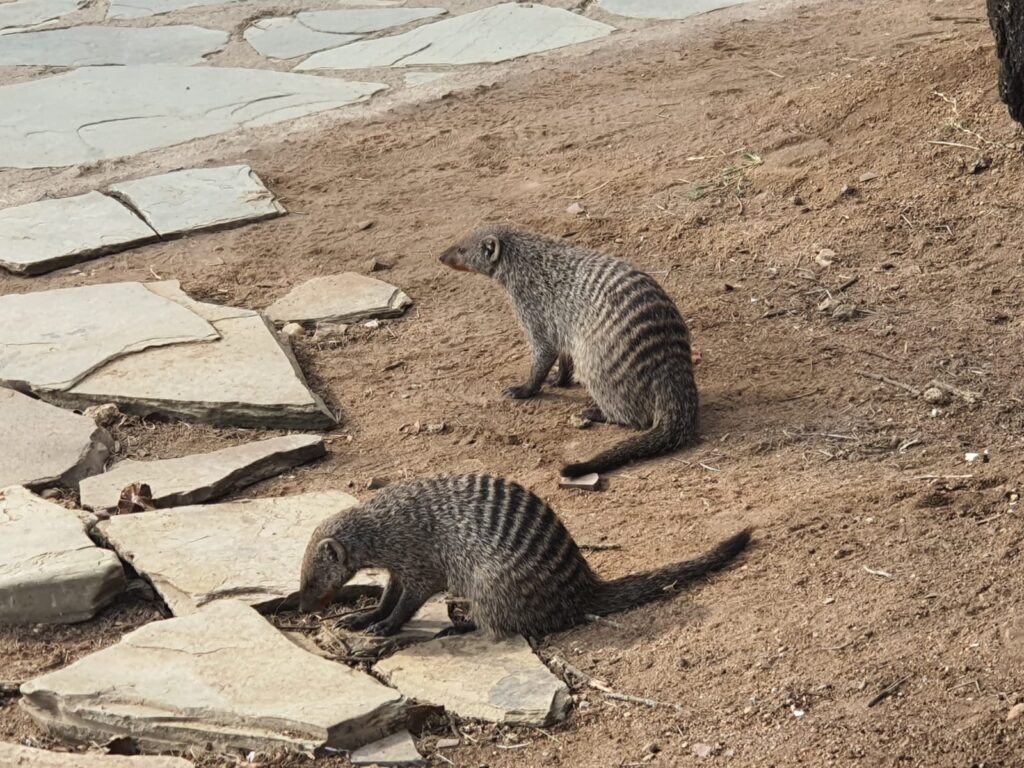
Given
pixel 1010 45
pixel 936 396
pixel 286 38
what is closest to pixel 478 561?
pixel 936 396

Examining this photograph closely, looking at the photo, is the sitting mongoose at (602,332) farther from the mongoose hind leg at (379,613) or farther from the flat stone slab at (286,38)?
the flat stone slab at (286,38)

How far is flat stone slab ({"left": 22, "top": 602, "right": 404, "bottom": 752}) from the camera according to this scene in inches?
111

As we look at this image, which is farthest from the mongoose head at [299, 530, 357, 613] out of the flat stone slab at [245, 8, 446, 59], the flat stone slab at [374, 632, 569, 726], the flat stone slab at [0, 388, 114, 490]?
the flat stone slab at [245, 8, 446, 59]

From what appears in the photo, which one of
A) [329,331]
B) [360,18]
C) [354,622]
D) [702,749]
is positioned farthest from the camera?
[360,18]

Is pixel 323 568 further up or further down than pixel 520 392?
further up

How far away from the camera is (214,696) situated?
291 cm

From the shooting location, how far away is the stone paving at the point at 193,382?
9.64 ft

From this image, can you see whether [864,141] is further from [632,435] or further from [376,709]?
[376,709]

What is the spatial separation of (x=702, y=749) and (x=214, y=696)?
103 cm

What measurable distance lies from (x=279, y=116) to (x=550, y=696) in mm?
4703

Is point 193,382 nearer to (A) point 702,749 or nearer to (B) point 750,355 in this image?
(B) point 750,355

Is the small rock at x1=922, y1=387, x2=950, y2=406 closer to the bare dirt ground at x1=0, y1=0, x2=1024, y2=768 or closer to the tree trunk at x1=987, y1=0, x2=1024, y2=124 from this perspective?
the bare dirt ground at x1=0, y1=0, x2=1024, y2=768

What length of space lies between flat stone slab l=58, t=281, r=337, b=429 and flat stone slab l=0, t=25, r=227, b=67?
343 centimetres

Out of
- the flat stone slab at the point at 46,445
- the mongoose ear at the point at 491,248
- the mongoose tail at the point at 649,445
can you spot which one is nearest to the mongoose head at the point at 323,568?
the mongoose tail at the point at 649,445
